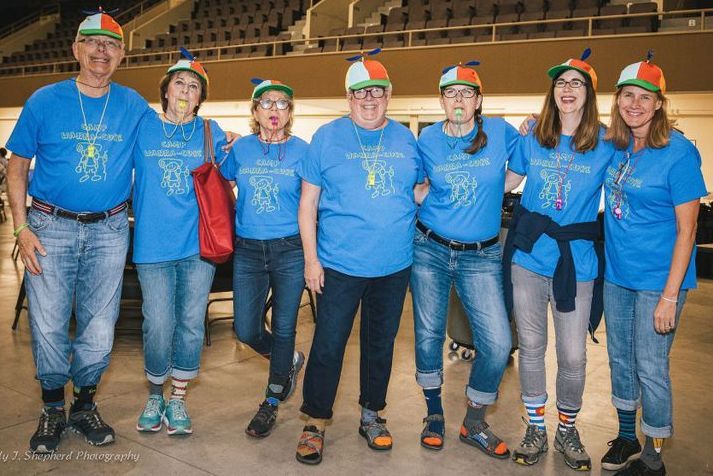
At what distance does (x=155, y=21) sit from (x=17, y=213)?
20.1 m

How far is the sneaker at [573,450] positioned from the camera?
9.11ft

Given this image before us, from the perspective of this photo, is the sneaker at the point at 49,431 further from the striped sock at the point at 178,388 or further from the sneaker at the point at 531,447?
the sneaker at the point at 531,447

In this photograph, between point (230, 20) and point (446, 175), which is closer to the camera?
point (446, 175)

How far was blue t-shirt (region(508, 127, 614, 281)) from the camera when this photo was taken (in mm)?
2699

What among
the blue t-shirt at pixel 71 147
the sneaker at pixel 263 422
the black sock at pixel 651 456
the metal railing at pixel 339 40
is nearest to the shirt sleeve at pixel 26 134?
the blue t-shirt at pixel 71 147

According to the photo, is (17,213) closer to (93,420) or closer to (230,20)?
(93,420)

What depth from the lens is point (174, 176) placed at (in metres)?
2.85

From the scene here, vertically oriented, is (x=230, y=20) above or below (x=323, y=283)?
above

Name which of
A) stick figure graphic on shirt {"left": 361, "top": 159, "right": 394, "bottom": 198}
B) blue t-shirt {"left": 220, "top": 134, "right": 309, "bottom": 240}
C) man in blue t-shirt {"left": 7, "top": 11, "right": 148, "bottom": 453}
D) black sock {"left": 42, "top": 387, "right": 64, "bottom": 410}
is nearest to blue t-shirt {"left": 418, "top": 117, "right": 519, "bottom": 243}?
stick figure graphic on shirt {"left": 361, "top": 159, "right": 394, "bottom": 198}

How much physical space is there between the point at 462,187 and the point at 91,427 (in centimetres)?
195

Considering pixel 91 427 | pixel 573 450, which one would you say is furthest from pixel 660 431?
pixel 91 427

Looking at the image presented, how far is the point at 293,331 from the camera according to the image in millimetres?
3078

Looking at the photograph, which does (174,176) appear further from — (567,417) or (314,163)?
(567,417)

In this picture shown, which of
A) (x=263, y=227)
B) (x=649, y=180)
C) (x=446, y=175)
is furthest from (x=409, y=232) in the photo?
(x=649, y=180)
